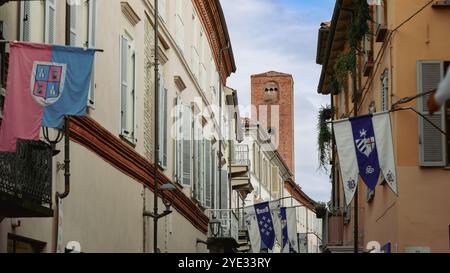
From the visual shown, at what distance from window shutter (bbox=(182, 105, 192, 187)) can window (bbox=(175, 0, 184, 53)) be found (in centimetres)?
195

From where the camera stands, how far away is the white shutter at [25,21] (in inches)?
623

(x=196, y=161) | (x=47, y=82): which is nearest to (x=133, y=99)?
(x=196, y=161)

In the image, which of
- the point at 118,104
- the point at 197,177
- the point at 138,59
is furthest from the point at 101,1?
the point at 197,177

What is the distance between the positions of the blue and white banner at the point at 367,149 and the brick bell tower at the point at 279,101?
71656mm

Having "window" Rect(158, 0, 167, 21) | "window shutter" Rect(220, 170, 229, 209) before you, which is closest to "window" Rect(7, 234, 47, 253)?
"window" Rect(158, 0, 167, 21)

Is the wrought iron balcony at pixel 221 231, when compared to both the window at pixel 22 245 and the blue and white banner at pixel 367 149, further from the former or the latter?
the window at pixel 22 245

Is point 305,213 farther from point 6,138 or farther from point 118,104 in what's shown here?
point 6,138

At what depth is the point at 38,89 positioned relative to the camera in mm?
13359

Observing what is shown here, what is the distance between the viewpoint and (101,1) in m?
21.6

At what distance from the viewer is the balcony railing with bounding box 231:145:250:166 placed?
56938mm

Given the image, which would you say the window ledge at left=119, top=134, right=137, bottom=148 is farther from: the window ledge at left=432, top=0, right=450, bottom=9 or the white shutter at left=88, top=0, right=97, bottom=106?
the window ledge at left=432, top=0, right=450, bottom=9


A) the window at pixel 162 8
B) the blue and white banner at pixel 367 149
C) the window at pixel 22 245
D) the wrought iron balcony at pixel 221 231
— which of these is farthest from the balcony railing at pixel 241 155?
the window at pixel 22 245

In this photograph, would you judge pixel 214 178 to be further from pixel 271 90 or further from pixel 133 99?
pixel 271 90

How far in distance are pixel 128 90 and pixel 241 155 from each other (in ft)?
117
